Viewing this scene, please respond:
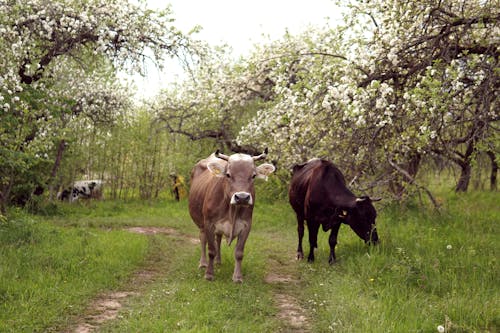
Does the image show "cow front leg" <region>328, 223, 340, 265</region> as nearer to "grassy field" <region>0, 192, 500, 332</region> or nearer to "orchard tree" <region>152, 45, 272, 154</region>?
"grassy field" <region>0, 192, 500, 332</region>

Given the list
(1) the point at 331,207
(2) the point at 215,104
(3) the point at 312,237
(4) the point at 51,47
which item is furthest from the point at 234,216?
(2) the point at 215,104

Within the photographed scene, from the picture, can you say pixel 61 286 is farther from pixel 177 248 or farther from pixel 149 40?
pixel 149 40

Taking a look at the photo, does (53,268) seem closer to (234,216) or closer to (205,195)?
(205,195)

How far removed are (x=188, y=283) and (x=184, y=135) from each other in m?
15.5

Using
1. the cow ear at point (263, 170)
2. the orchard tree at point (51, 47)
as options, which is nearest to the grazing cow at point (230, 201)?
the cow ear at point (263, 170)

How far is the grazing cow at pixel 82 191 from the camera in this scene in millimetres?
20734

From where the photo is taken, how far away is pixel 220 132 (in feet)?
70.7

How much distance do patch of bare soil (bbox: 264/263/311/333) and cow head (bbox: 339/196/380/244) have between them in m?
1.62

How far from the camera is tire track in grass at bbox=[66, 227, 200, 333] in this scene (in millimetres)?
6060

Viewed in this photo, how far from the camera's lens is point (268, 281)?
8344 mm

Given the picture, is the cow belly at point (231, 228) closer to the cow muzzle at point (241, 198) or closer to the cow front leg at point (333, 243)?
the cow muzzle at point (241, 198)

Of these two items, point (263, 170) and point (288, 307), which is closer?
point (288, 307)

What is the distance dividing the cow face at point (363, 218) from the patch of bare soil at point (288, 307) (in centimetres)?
163

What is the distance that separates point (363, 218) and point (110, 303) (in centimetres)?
470
